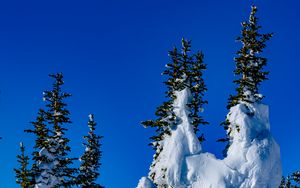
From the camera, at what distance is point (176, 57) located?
33.2m

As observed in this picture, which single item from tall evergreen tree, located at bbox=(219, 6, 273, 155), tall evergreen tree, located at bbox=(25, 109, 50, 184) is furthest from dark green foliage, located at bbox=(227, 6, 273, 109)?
tall evergreen tree, located at bbox=(25, 109, 50, 184)

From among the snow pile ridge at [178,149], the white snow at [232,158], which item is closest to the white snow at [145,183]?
the white snow at [232,158]

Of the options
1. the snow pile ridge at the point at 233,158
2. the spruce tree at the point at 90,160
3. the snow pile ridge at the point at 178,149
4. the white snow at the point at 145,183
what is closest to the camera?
the snow pile ridge at the point at 233,158

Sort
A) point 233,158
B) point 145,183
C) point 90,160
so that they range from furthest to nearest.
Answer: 1. point 90,160
2. point 233,158
3. point 145,183

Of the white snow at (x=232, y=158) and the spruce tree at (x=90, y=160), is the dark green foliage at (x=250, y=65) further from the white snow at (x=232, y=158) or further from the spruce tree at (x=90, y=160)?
the spruce tree at (x=90, y=160)

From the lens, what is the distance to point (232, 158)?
28469 millimetres

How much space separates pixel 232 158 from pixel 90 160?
662 inches

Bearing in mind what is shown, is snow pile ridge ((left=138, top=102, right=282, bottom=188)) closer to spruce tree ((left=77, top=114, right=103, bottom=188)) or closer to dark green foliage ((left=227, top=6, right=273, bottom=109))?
dark green foliage ((left=227, top=6, right=273, bottom=109))

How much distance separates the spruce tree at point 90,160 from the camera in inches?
1555

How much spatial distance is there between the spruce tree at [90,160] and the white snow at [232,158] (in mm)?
Answer: 11002

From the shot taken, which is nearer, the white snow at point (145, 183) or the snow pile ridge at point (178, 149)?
the white snow at point (145, 183)

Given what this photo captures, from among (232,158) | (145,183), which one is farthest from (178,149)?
(232,158)

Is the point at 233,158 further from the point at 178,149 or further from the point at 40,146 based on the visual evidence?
the point at 40,146

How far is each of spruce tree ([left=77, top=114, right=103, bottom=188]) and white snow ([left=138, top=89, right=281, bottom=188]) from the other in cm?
1100
